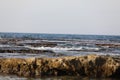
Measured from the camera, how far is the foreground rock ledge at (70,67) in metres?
20.9

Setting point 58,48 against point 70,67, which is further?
point 58,48

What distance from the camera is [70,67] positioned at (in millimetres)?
21000

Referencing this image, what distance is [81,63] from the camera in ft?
69.1

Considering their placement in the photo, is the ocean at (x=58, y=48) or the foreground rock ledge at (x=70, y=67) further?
the ocean at (x=58, y=48)

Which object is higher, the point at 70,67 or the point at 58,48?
the point at 70,67

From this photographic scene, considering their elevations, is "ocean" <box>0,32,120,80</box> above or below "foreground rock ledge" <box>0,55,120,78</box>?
below

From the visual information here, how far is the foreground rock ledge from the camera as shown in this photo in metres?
20.9

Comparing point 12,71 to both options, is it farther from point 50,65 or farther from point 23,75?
point 50,65

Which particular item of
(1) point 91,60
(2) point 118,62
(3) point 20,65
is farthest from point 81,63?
(3) point 20,65

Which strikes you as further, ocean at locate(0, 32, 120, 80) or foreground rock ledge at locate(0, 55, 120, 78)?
ocean at locate(0, 32, 120, 80)

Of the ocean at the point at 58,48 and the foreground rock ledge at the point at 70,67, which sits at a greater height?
the foreground rock ledge at the point at 70,67

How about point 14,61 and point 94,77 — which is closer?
point 94,77

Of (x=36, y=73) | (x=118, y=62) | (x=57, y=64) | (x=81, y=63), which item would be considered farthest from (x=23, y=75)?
(x=118, y=62)

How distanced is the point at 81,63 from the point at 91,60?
60 centimetres
